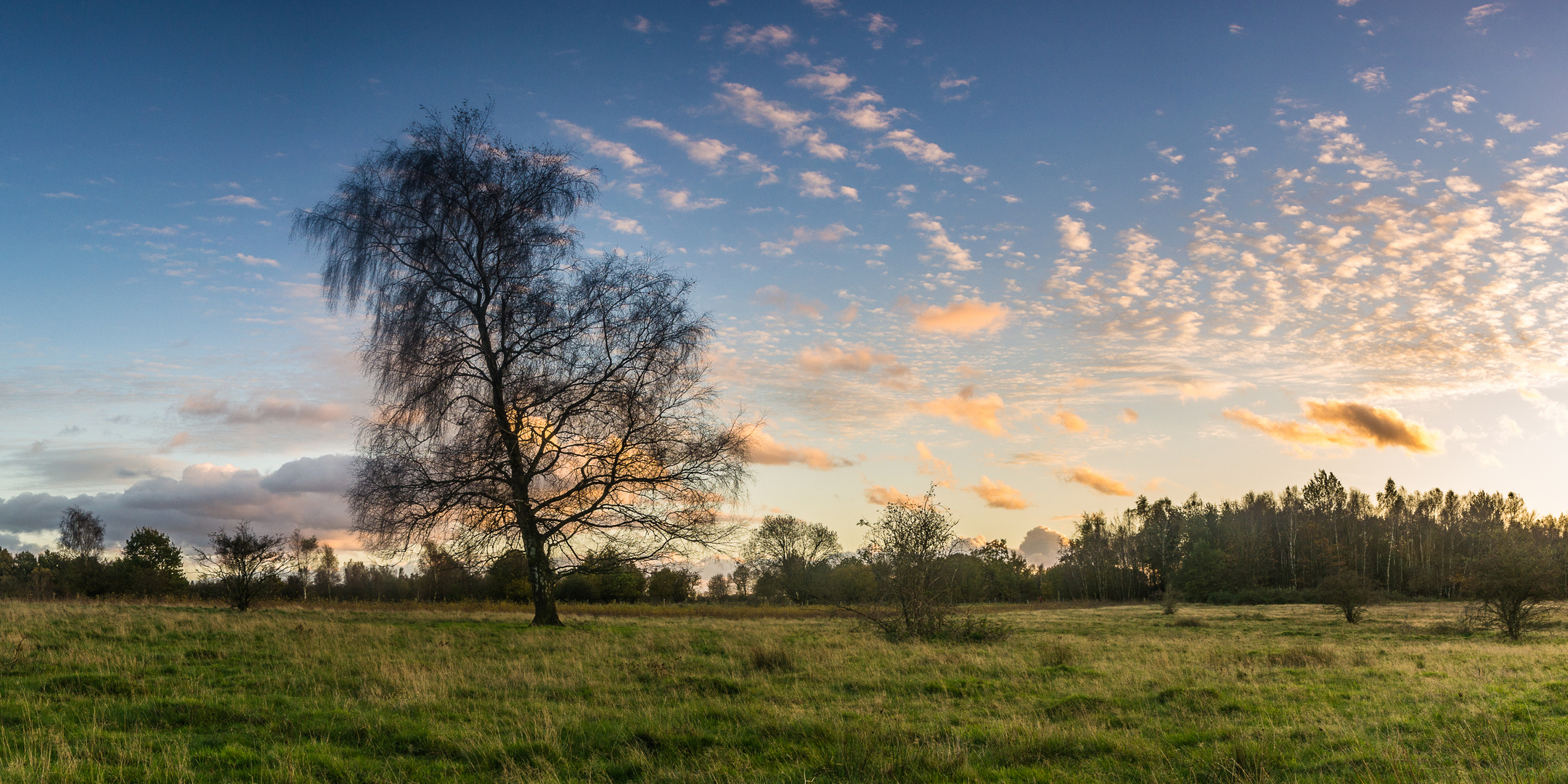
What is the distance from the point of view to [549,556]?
1823cm

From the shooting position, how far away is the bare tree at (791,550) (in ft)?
226

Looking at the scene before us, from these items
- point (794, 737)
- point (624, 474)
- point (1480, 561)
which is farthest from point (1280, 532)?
point (794, 737)

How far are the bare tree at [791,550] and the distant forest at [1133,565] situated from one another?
25 centimetres

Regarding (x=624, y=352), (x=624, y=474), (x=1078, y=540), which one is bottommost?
(x=1078, y=540)

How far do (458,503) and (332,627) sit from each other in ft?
11.5

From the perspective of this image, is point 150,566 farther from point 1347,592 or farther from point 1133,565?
point 1133,565

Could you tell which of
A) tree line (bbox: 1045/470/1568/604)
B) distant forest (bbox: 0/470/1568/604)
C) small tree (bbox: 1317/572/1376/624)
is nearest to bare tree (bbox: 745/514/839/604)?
distant forest (bbox: 0/470/1568/604)

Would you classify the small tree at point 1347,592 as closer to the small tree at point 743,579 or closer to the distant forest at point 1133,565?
the distant forest at point 1133,565

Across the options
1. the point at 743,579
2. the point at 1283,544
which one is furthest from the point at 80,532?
the point at 1283,544

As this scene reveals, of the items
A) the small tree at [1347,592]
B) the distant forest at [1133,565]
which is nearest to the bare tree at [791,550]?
the distant forest at [1133,565]

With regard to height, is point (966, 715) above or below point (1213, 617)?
above

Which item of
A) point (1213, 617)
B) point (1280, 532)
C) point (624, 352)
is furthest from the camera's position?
point (1280, 532)

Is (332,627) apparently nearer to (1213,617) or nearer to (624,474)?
(624,474)

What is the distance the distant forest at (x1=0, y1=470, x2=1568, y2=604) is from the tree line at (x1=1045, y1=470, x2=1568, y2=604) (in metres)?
0.21
